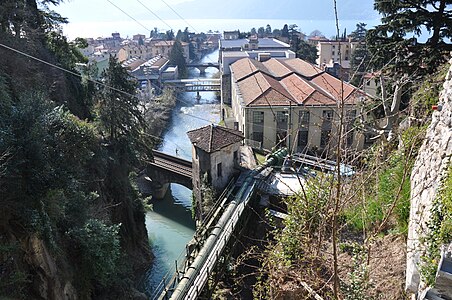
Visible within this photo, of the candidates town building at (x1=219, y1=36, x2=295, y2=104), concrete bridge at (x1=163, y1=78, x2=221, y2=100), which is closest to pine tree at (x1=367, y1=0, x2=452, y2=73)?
town building at (x1=219, y1=36, x2=295, y2=104)

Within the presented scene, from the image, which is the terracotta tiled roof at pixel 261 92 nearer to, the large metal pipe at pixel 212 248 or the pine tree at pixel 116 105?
the pine tree at pixel 116 105

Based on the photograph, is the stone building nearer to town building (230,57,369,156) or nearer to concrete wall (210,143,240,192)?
concrete wall (210,143,240,192)

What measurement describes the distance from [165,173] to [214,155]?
32.8 ft

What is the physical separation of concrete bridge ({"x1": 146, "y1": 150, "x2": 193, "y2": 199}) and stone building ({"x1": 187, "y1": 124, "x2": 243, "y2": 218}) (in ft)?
23.2

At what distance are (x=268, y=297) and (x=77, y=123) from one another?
8.90m

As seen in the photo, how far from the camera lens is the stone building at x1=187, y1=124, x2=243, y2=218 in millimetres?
15047

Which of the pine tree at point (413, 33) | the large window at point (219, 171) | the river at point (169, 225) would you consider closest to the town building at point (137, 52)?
the river at point (169, 225)

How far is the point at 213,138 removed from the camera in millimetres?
15250

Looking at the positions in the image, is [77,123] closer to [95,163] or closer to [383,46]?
[95,163]

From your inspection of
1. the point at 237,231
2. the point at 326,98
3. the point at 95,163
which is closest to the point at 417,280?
the point at 237,231

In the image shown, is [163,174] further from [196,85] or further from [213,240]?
[196,85]

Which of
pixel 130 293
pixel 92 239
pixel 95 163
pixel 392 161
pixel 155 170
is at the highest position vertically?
pixel 392 161

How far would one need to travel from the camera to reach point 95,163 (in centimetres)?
1471

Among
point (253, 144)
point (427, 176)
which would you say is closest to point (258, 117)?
point (253, 144)
